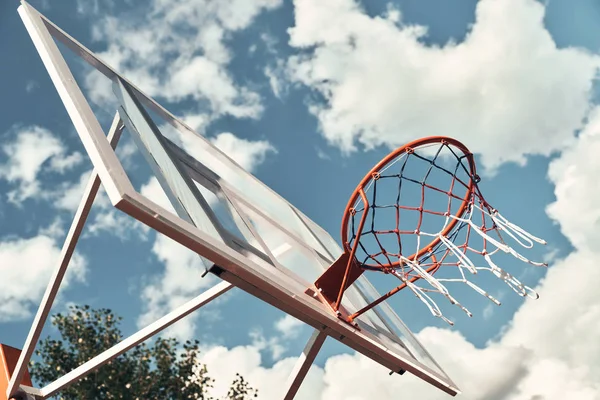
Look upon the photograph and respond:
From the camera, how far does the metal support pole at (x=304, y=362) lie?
12.2 feet

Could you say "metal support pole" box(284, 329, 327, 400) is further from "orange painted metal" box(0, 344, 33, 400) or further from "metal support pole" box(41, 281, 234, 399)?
"orange painted metal" box(0, 344, 33, 400)

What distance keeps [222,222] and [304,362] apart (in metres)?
1.12

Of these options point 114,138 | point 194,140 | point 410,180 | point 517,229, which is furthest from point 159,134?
point 517,229

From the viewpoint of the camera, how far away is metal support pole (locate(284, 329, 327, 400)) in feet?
12.2

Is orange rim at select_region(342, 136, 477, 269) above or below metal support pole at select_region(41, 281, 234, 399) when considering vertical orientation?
above

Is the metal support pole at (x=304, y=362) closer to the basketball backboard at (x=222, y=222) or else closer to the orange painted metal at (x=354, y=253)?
the basketball backboard at (x=222, y=222)

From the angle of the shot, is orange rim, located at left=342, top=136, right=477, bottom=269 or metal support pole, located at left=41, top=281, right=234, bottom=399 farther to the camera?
metal support pole, located at left=41, top=281, right=234, bottom=399

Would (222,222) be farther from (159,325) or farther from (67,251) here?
(67,251)

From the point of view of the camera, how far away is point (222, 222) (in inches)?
136

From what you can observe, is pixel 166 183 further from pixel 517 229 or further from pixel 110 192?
pixel 517 229

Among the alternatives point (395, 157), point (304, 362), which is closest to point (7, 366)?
point (304, 362)

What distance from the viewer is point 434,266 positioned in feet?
12.9

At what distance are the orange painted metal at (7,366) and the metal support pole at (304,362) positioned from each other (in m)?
2.44

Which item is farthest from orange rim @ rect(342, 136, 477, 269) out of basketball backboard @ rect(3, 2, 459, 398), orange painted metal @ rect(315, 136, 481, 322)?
basketball backboard @ rect(3, 2, 459, 398)
